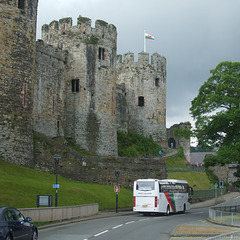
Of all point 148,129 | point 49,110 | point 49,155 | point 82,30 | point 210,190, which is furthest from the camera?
point 148,129

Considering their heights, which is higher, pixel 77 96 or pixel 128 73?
pixel 128 73

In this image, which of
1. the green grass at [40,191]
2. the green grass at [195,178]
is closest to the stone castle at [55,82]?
the green grass at [40,191]

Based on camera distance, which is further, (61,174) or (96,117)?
(96,117)

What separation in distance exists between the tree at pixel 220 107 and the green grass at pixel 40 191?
8.51 meters

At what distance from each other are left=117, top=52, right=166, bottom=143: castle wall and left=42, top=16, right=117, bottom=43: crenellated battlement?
632 inches

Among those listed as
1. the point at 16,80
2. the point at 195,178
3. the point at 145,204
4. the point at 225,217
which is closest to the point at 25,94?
the point at 16,80

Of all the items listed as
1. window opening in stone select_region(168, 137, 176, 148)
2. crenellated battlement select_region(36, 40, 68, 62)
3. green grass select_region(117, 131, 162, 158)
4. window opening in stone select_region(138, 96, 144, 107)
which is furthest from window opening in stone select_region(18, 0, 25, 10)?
window opening in stone select_region(168, 137, 176, 148)

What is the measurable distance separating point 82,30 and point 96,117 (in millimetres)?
9151

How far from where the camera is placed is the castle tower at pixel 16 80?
35.0m

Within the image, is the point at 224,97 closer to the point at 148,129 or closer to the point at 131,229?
the point at 131,229

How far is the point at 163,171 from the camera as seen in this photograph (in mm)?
46562

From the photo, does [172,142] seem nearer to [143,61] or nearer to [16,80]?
[143,61]

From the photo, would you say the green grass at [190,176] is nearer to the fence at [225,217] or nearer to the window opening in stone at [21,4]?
the window opening in stone at [21,4]

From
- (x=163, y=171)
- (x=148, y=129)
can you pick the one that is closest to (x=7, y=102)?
(x=163, y=171)
